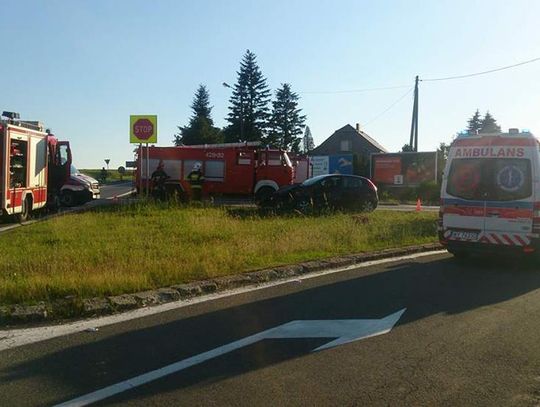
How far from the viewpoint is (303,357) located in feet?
Answer: 17.1

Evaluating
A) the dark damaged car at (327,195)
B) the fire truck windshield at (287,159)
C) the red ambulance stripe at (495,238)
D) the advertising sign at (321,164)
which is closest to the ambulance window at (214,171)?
the fire truck windshield at (287,159)

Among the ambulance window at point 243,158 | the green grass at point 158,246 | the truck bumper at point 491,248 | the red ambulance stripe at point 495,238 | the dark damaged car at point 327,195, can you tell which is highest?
the ambulance window at point 243,158

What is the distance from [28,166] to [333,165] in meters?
31.3

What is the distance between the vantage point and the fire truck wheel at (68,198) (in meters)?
23.7

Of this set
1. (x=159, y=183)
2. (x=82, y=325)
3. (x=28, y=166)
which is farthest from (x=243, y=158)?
(x=82, y=325)

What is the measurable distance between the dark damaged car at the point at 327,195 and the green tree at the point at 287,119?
6808 cm

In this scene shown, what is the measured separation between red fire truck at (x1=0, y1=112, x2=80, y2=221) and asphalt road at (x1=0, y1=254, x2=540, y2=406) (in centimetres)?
1056

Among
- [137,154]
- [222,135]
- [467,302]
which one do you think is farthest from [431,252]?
[222,135]

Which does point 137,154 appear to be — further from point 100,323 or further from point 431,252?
point 100,323

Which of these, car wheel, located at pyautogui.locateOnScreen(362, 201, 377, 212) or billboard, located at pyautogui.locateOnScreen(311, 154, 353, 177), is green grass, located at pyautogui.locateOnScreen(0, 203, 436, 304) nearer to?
car wheel, located at pyautogui.locateOnScreen(362, 201, 377, 212)

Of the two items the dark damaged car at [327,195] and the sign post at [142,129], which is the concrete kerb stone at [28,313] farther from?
the sign post at [142,129]

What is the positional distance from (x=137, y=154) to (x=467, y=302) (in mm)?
20977

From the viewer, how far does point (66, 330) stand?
5.90 meters

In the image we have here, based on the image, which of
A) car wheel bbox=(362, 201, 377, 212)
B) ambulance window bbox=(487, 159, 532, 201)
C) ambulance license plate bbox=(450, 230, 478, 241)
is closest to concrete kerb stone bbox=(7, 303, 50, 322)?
ambulance license plate bbox=(450, 230, 478, 241)
